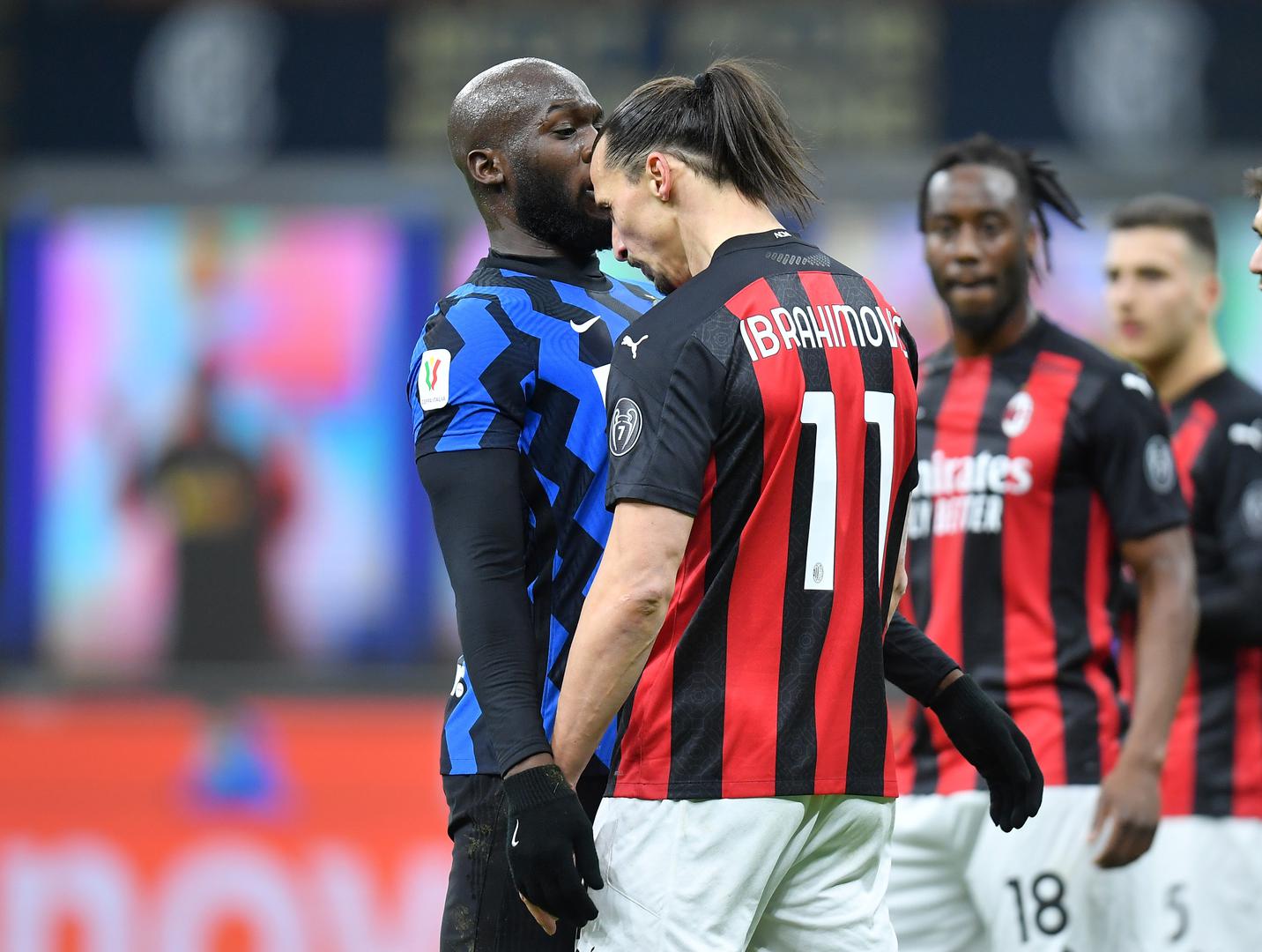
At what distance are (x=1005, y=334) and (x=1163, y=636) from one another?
70cm

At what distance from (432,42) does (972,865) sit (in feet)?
19.1

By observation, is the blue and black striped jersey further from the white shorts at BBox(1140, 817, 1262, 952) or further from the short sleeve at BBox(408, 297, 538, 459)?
the white shorts at BBox(1140, 817, 1262, 952)

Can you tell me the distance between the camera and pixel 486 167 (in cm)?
289

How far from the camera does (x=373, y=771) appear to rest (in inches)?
271

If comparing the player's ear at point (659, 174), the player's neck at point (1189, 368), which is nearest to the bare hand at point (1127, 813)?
the player's neck at point (1189, 368)

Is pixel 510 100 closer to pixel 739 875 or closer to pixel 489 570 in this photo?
pixel 489 570

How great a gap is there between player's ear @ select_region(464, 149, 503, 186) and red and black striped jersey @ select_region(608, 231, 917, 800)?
525 millimetres

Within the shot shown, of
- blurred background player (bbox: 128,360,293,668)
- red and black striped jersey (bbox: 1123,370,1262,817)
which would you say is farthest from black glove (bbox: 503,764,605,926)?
blurred background player (bbox: 128,360,293,668)

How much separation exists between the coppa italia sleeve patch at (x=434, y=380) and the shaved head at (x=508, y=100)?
40 centimetres

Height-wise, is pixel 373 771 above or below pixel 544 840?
below

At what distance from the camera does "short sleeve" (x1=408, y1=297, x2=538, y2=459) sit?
2.61 metres

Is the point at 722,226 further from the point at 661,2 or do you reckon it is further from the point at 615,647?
the point at 661,2

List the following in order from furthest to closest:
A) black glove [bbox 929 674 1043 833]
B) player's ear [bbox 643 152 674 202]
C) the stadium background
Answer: the stadium background → black glove [bbox 929 674 1043 833] → player's ear [bbox 643 152 674 202]

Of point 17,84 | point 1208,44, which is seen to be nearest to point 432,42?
point 17,84
